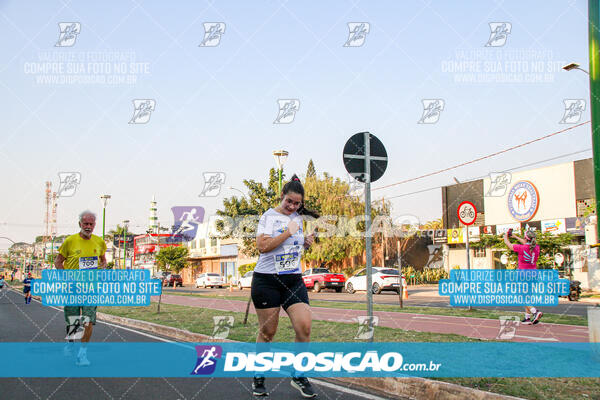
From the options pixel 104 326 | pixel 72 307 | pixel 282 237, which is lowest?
pixel 104 326

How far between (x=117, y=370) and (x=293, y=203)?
10.4ft

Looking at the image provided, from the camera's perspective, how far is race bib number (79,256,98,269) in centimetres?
652

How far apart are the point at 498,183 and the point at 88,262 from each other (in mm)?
27985

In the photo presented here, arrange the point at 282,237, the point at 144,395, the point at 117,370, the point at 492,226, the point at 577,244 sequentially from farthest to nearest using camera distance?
1. the point at 492,226
2. the point at 577,244
3. the point at 117,370
4. the point at 144,395
5. the point at 282,237

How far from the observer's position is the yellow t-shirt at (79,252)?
6492mm

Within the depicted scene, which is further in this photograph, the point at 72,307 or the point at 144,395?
the point at 72,307

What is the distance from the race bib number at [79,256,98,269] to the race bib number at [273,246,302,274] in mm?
2947

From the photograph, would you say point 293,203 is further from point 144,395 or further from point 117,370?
point 117,370

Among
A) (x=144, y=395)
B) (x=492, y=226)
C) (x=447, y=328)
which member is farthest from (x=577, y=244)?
(x=144, y=395)

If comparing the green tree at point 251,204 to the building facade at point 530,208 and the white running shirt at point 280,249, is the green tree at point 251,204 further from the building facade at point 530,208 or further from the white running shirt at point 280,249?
the white running shirt at point 280,249

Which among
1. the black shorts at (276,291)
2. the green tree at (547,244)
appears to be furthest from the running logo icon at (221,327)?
the green tree at (547,244)

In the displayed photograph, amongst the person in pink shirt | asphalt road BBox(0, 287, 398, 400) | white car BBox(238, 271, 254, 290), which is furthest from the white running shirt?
white car BBox(238, 271, 254, 290)

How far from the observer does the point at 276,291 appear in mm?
4824

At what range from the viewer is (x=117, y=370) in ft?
20.5
